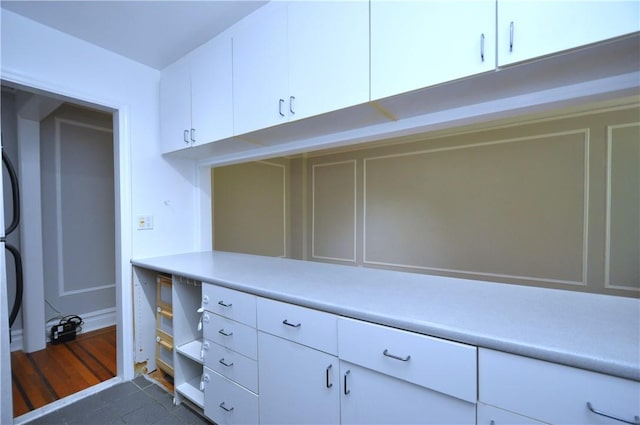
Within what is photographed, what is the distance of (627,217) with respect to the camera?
2.43 meters

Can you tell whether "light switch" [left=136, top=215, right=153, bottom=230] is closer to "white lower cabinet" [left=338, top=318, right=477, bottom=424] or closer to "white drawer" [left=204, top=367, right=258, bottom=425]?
"white drawer" [left=204, top=367, right=258, bottom=425]

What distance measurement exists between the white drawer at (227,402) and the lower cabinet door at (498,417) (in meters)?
0.97

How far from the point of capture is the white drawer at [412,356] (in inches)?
30.1

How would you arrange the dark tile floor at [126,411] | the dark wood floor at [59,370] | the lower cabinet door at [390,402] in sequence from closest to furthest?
1. the lower cabinet door at [390,402]
2. the dark tile floor at [126,411]
3. the dark wood floor at [59,370]

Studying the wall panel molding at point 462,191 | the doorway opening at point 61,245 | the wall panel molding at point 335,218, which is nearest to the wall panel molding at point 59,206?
the doorway opening at point 61,245

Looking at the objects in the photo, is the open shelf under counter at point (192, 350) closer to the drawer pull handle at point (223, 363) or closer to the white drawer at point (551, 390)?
the drawer pull handle at point (223, 363)

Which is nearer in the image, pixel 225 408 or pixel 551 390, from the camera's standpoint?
pixel 551 390

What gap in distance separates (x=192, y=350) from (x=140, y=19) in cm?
201

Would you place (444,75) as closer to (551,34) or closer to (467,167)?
(551,34)

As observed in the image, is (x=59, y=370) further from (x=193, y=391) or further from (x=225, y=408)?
(x=225, y=408)

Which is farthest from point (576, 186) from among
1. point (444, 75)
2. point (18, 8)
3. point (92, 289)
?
point (92, 289)

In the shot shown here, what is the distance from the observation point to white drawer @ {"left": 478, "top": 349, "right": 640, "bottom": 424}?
23.9 inches

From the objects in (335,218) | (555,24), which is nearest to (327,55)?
(555,24)

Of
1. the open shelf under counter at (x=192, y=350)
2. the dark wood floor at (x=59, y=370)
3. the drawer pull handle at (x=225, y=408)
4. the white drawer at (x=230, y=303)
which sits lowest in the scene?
the dark wood floor at (x=59, y=370)
